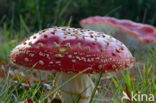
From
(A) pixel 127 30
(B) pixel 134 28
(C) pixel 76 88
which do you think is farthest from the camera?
(B) pixel 134 28

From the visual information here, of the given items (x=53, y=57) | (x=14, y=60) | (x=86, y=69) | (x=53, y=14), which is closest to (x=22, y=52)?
(x=14, y=60)

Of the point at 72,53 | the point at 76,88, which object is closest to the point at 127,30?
the point at 76,88

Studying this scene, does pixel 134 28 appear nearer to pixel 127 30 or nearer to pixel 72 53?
pixel 127 30

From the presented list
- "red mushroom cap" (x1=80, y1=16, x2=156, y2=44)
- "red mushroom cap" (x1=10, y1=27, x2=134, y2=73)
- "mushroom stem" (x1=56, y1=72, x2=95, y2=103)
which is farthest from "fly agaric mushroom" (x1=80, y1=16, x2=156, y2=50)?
"red mushroom cap" (x1=10, y1=27, x2=134, y2=73)

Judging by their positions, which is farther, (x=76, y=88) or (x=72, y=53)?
(x=76, y=88)

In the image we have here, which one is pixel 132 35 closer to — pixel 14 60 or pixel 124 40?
pixel 124 40

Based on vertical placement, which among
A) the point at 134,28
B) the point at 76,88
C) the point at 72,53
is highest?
the point at 72,53

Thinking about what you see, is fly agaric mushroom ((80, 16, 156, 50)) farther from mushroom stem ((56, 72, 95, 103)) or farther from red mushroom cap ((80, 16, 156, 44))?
mushroom stem ((56, 72, 95, 103))
